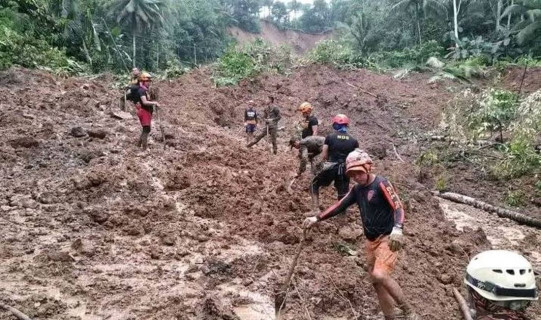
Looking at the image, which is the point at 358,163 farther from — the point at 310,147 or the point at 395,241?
the point at 310,147

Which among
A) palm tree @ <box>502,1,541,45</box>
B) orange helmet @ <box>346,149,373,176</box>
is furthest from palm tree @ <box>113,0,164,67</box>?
orange helmet @ <box>346,149,373,176</box>

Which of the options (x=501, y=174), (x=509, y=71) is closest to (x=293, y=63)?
(x=509, y=71)

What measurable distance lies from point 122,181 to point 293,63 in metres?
21.0

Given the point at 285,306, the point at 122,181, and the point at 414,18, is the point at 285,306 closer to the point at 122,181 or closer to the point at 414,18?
the point at 122,181

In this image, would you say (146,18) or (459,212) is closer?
(459,212)

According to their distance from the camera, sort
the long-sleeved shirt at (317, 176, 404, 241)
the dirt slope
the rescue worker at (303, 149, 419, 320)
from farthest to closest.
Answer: the dirt slope
the long-sleeved shirt at (317, 176, 404, 241)
the rescue worker at (303, 149, 419, 320)

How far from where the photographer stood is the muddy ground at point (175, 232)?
15.1 feet

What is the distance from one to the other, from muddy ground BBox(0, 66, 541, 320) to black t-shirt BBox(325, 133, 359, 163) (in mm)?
1008

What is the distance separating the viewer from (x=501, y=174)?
409 inches

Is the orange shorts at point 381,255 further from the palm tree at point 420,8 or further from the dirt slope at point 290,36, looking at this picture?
the dirt slope at point 290,36

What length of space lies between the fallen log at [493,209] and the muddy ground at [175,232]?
0.25m

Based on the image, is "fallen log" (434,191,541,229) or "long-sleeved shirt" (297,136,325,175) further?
"fallen log" (434,191,541,229)

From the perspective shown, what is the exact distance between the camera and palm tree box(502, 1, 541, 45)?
2609 cm

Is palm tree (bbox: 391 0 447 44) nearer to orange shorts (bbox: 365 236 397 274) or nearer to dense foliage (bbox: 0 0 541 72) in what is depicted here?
dense foliage (bbox: 0 0 541 72)
